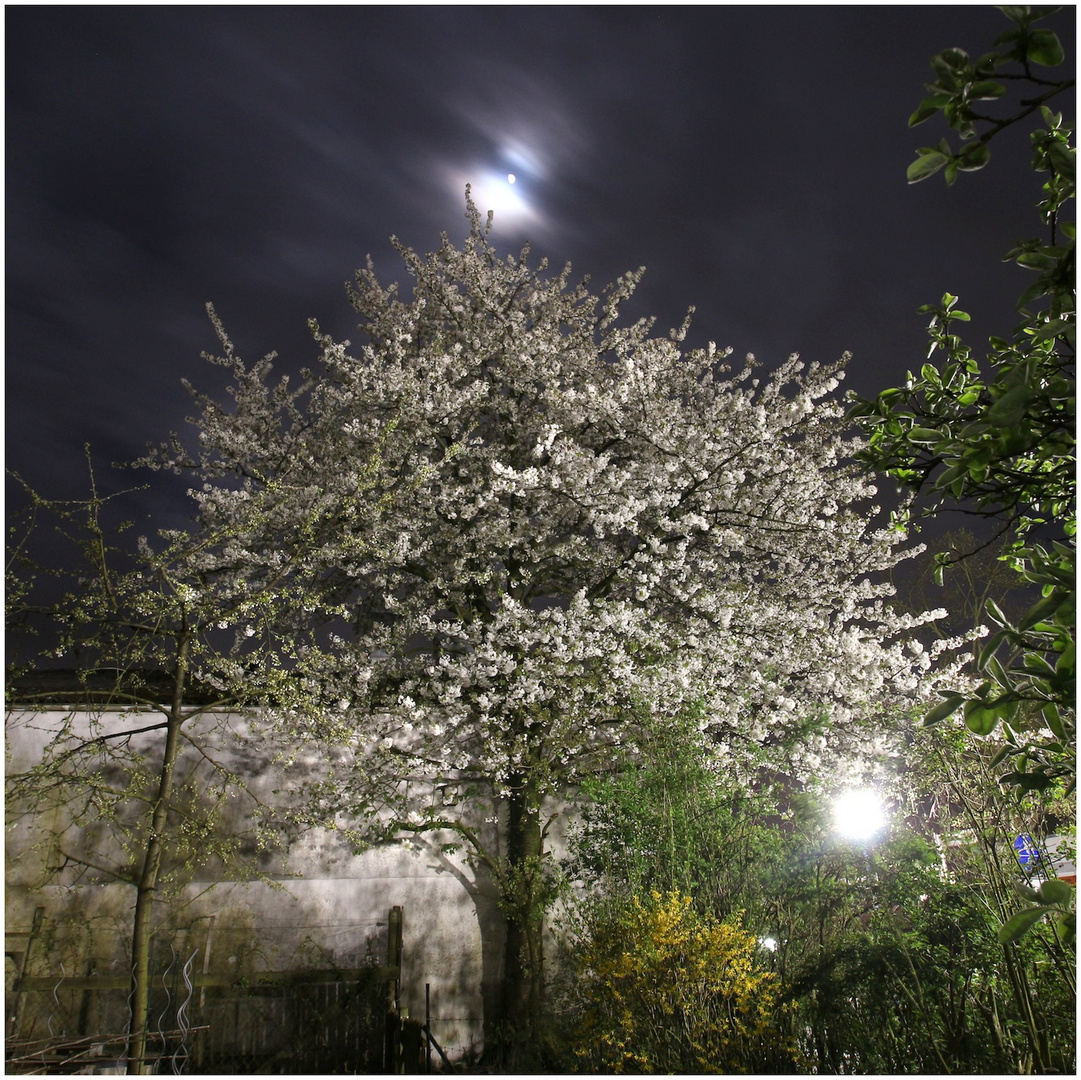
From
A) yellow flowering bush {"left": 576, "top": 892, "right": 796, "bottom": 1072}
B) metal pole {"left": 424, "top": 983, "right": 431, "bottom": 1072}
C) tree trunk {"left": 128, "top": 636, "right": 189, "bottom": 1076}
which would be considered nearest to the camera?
tree trunk {"left": 128, "top": 636, "right": 189, "bottom": 1076}

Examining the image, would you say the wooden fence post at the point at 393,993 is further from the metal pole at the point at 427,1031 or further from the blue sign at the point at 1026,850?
the blue sign at the point at 1026,850

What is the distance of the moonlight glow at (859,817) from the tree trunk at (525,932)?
329 centimetres

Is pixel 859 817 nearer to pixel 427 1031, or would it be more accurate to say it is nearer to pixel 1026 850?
pixel 1026 850

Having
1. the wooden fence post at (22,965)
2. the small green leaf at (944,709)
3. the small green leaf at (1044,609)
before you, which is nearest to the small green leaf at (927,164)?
the small green leaf at (1044,609)

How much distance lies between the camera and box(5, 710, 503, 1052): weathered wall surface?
25.5ft

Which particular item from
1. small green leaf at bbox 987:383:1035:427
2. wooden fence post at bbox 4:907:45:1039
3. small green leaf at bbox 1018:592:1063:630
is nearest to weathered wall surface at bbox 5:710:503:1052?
wooden fence post at bbox 4:907:45:1039

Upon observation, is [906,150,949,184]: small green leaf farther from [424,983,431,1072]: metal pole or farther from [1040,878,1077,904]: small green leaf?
[424,983,431,1072]: metal pole

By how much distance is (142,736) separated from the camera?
8.48 meters

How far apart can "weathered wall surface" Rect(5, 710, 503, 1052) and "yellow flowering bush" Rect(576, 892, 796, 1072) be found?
13.2 ft

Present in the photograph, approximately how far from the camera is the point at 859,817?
6.37 m

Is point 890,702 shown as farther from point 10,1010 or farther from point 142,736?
point 10,1010

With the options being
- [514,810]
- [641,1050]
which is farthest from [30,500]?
[514,810]

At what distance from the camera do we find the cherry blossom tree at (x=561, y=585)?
7602 millimetres

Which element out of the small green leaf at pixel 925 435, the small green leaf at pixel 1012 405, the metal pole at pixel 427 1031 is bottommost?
the metal pole at pixel 427 1031
